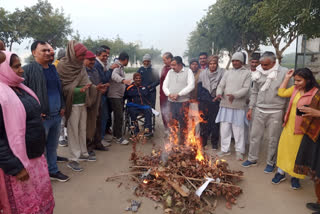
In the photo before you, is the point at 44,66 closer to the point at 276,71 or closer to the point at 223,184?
the point at 223,184

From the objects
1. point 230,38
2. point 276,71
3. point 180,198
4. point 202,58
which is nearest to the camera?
point 180,198

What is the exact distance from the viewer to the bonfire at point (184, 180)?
10.1ft

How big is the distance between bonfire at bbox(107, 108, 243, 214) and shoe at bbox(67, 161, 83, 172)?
3.15 ft

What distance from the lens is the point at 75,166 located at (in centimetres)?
413

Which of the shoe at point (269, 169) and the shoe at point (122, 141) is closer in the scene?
the shoe at point (269, 169)

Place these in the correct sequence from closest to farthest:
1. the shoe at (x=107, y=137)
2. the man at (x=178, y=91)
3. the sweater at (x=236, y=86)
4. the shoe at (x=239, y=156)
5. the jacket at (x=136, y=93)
Answer: 1. the sweater at (x=236, y=86)
2. the shoe at (x=239, y=156)
3. the man at (x=178, y=91)
4. the shoe at (x=107, y=137)
5. the jacket at (x=136, y=93)

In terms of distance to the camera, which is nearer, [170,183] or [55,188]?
[170,183]

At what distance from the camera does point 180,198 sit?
10.2 ft

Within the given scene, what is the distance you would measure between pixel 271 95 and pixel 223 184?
1823mm

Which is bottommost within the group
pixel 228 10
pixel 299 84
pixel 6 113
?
pixel 6 113

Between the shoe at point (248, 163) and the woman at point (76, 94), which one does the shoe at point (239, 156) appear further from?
the woman at point (76, 94)

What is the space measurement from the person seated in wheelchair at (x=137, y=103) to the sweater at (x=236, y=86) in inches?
76.5

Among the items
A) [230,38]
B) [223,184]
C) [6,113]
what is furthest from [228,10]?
[6,113]

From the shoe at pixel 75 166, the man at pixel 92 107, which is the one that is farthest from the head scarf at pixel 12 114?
the man at pixel 92 107
